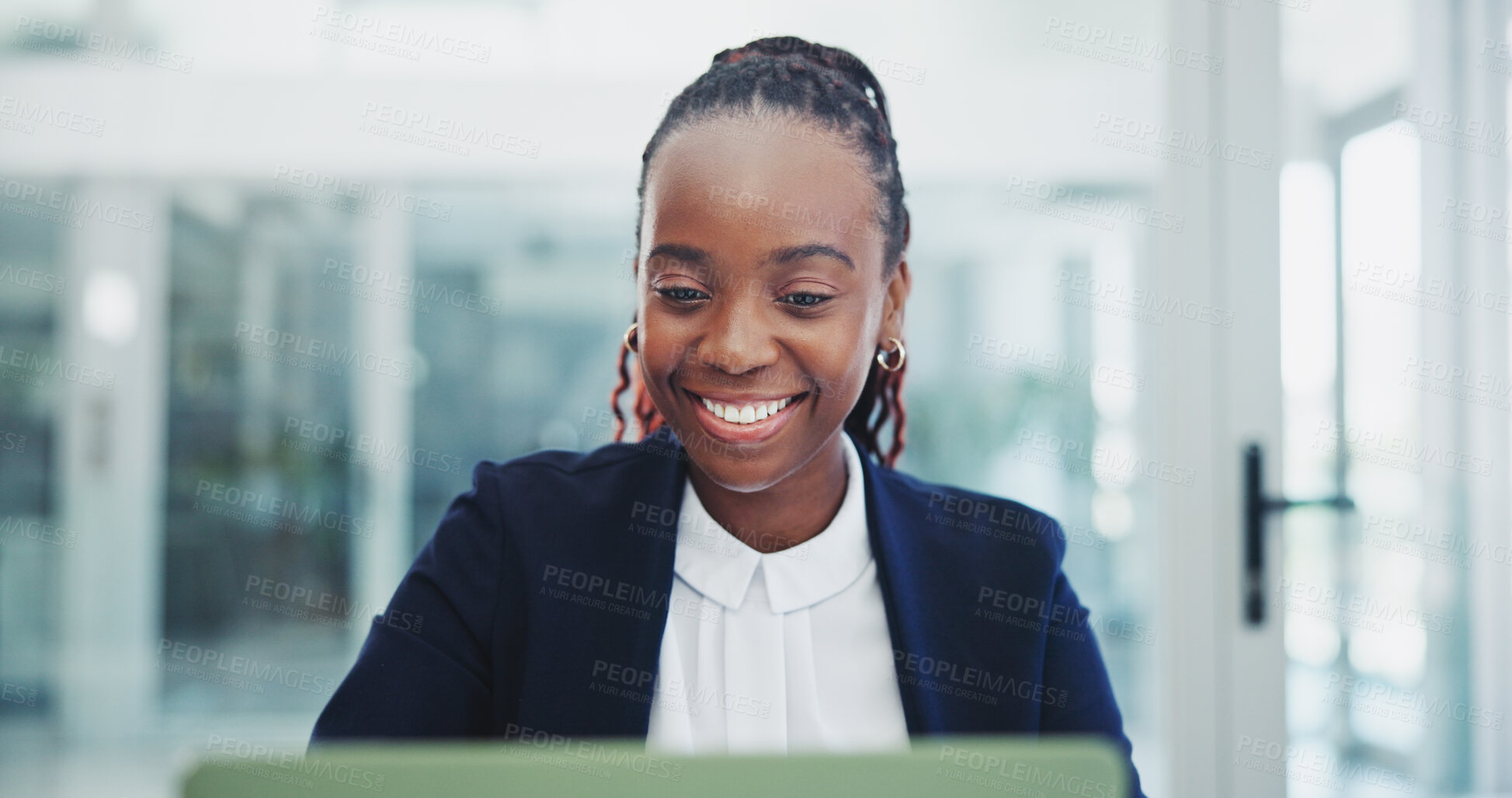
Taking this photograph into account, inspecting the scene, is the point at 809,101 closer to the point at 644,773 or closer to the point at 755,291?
the point at 755,291

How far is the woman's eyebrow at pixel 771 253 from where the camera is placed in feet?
3.11

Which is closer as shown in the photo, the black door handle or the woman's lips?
the woman's lips

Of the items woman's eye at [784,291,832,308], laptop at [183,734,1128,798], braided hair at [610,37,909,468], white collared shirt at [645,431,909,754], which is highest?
braided hair at [610,37,909,468]

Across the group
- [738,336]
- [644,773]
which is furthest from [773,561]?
[644,773]

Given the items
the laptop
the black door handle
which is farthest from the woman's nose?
the black door handle

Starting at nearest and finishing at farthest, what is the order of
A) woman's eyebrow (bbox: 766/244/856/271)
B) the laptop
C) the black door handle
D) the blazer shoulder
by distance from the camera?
the laptop → woman's eyebrow (bbox: 766/244/856/271) → the blazer shoulder → the black door handle

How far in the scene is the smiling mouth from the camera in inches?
39.5

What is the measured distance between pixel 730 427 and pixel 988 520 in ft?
1.14

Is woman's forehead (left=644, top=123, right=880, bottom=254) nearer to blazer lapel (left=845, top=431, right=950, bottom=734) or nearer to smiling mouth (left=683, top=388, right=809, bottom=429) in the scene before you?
smiling mouth (left=683, top=388, right=809, bottom=429)

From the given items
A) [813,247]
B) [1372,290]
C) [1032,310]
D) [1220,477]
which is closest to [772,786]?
[813,247]

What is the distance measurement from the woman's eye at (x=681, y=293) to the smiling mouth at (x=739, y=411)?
93 mm

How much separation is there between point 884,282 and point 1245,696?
1208 millimetres

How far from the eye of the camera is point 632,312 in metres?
2.39

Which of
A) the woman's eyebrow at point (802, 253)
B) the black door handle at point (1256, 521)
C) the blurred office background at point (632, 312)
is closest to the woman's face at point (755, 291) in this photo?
the woman's eyebrow at point (802, 253)
